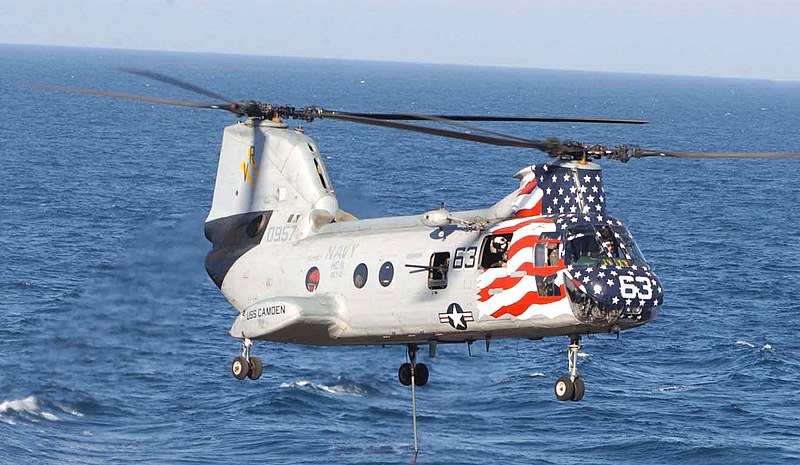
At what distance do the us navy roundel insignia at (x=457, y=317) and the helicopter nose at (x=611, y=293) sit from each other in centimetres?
353

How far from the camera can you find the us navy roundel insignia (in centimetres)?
3714

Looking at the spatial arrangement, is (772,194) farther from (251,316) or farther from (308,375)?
(251,316)

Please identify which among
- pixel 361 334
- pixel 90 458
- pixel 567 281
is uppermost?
pixel 567 281

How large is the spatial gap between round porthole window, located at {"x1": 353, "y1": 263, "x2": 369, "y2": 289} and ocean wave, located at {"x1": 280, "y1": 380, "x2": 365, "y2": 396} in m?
42.1

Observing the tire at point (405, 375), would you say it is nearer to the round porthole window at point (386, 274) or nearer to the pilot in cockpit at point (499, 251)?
the round porthole window at point (386, 274)

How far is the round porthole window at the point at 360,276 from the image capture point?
39.8 m

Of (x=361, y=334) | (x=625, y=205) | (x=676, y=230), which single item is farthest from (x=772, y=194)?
(x=361, y=334)

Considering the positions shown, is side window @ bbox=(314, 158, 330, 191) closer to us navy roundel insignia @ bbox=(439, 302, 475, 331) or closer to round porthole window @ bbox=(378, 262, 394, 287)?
round porthole window @ bbox=(378, 262, 394, 287)

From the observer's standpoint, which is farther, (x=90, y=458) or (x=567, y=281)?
(x=90, y=458)

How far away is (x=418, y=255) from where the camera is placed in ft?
126

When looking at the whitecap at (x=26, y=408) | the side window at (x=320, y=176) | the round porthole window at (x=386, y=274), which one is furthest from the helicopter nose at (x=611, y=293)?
the whitecap at (x=26, y=408)

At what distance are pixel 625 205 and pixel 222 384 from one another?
230ft

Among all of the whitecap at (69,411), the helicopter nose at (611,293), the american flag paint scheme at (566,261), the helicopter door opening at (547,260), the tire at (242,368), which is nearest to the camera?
the helicopter nose at (611,293)

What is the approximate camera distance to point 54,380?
82.9m
